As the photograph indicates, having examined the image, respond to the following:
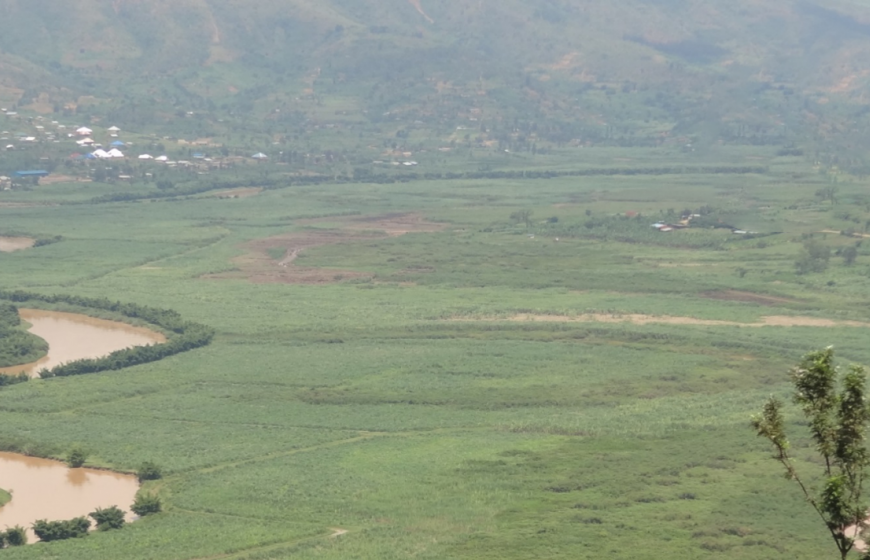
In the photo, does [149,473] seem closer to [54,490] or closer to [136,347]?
[54,490]

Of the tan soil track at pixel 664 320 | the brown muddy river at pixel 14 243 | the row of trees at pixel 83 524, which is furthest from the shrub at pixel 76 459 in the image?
the brown muddy river at pixel 14 243

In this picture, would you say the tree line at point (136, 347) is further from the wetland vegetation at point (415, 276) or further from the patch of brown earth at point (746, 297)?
the patch of brown earth at point (746, 297)

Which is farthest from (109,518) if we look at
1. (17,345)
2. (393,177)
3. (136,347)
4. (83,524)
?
(393,177)

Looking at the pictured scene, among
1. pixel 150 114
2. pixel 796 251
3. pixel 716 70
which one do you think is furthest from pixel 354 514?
pixel 716 70

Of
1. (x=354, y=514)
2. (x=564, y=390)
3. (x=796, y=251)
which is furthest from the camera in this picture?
(x=796, y=251)

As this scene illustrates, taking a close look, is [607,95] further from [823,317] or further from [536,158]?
[823,317]
